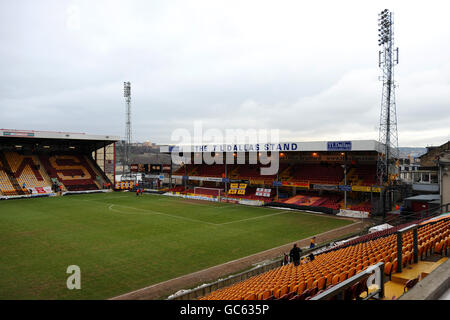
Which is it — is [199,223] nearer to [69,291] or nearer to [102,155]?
[69,291]

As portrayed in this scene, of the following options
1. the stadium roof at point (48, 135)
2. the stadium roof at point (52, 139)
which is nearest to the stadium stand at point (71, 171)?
the stadium roof at point (52, 139)

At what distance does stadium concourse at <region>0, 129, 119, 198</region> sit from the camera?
4619cm

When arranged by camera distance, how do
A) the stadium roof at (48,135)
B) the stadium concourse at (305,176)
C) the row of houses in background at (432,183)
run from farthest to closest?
the stadium roof at (48,135)
the stadium concourse at (305,176)
the row of houses in background at (432,183)

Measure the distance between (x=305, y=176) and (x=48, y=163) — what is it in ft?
146

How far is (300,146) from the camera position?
34938 millimetres

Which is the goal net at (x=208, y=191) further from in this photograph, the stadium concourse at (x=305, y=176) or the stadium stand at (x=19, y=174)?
the stadium stand at (x=19, y=174)

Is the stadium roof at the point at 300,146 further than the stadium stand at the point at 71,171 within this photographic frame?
No

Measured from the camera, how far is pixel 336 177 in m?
36.8

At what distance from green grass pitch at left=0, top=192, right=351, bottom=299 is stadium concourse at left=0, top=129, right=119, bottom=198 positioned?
1131 cm

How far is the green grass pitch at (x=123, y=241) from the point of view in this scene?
13.7 m

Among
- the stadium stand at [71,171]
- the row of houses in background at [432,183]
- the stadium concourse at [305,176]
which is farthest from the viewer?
the stadium stand at [71,171]

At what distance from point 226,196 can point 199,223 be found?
639 inches

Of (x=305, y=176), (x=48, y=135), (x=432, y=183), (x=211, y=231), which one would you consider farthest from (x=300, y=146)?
(x=48, y=135)

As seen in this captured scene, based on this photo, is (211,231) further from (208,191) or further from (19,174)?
(19,174)
